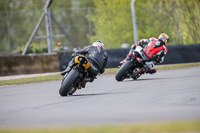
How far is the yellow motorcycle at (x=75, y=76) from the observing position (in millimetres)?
11057

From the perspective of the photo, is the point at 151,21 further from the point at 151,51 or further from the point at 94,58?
the point at 94,58

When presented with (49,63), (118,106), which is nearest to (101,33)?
(49,63)

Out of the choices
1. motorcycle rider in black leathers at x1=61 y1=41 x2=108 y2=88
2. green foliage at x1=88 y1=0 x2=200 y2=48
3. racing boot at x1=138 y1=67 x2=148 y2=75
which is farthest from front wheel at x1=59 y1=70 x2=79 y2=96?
green foliage at x1=88 y1=0 x2=200 y2=48

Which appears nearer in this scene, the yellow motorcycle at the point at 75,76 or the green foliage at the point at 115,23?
the yellow motorcycle at the point at 75,76

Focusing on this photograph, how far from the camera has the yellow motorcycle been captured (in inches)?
435

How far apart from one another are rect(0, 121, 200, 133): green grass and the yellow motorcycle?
14.8 ft

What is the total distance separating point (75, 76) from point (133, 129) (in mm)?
5273

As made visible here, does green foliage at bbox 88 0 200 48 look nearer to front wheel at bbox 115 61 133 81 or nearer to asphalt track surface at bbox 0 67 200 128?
front wheel at bbox 115 61 133 81

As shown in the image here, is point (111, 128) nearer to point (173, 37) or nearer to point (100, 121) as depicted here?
point (100, 121)

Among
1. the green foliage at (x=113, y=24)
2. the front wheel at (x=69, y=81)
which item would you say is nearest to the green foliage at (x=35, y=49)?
the green foliage at (x=113, y=24)

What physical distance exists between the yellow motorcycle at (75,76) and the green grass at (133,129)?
4.51m

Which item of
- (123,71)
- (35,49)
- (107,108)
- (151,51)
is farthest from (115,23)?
(107,108)

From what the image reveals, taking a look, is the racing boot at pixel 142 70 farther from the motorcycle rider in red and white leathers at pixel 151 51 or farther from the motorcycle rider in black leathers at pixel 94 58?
the motorcycle rider in black leathers at pixel 94 58

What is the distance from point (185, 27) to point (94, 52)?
2268 cm
